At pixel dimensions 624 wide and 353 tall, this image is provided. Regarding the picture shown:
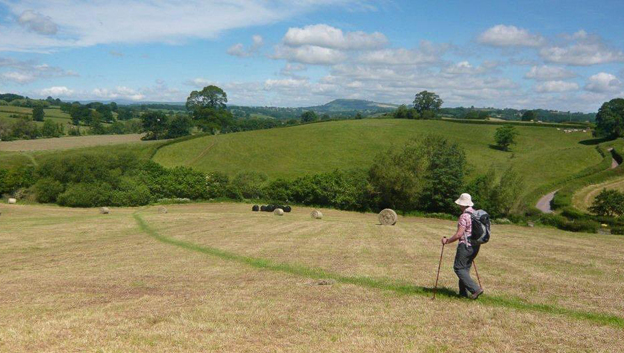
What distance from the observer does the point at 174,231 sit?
39.9m

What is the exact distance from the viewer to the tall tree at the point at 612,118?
398 ft

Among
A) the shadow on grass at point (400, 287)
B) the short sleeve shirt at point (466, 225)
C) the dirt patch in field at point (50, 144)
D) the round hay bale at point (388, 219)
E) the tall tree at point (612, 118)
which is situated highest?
the tall tree at point (612, 118)

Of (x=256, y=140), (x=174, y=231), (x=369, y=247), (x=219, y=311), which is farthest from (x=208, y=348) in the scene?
(x=256, y=140)

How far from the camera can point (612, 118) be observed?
12212 cm

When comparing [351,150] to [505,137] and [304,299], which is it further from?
[304,299]

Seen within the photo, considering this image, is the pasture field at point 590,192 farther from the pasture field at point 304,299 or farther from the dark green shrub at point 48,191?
the dark green shrub at point 48,191

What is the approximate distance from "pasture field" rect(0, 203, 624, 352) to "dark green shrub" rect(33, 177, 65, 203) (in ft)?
203

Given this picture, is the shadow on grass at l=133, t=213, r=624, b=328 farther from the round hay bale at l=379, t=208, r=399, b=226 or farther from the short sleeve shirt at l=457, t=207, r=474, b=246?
the round hay bale at l=379, t=208, r=399, b=226

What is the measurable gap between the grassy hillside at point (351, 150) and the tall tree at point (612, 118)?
8169 mm

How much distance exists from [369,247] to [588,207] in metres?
60.9

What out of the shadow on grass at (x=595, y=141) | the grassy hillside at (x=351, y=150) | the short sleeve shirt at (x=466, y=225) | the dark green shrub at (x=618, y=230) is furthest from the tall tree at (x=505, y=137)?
the short sleeve shirt at (x=466, y=225)

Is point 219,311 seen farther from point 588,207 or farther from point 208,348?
point 588,207

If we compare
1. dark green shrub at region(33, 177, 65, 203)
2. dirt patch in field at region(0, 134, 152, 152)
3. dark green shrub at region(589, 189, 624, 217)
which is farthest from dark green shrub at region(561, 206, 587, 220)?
dirt patch in field at region(0, 134, 152, 152)

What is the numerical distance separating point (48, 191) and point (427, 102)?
492 feet
